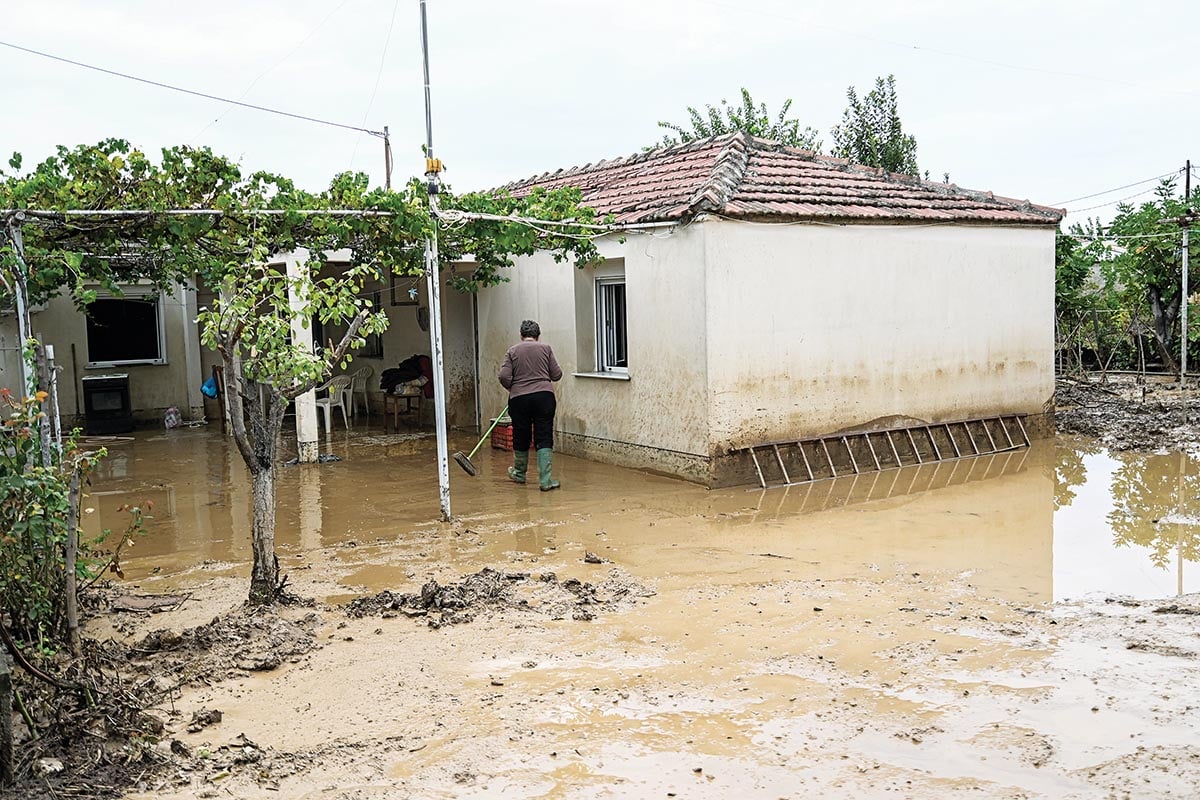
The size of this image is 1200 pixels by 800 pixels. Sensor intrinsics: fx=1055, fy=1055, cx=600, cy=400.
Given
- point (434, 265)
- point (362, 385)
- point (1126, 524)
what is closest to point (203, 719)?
point (434, 265)

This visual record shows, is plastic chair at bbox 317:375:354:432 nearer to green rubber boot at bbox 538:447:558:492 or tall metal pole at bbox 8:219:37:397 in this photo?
green rubber boot at bbox 538:447:558:492

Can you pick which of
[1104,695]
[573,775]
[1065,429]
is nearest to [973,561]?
[1104,695]

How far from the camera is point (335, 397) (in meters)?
17.4

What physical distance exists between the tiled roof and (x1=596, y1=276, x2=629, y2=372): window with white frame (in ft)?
3.33

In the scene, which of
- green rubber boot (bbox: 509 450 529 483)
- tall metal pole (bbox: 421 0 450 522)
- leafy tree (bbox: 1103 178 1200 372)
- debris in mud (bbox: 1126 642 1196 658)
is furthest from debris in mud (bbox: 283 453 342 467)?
leafy tree (bbox: 1103 178 1200 372)

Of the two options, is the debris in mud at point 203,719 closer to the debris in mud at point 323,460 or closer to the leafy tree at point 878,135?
the debris in mud at point 323,460

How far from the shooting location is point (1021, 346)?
1420cm

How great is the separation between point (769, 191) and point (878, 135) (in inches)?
509

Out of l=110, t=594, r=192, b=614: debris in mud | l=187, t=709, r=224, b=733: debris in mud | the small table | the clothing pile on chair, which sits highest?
the clothing pile on chair

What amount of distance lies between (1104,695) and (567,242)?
7765mm

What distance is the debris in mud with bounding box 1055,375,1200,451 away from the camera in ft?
46.3

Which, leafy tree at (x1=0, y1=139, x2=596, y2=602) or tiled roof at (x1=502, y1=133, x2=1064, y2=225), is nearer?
leafy tree at (x1=0, y1=139, x2=596, y2=602)

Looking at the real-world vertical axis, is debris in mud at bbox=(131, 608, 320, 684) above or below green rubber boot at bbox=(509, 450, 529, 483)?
below

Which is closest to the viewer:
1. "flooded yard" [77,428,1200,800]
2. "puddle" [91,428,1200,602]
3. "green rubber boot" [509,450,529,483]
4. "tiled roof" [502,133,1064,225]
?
"flooded yard" [77,428,1200,800]
